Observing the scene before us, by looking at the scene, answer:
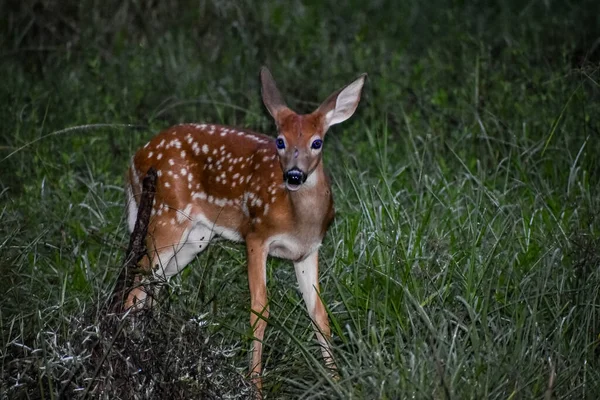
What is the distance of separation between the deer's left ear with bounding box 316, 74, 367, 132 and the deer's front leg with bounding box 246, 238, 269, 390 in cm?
65

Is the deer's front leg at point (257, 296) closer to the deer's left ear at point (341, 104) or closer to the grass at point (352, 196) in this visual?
the grass at point (352, 196)

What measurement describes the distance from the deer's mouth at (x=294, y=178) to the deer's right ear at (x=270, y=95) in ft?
1.74

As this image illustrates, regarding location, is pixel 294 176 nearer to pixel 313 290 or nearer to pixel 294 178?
pixel 294 178

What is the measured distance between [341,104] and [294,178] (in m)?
0.63

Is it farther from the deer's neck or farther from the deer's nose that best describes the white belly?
the deer's nose

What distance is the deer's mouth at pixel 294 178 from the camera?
5.11 meters

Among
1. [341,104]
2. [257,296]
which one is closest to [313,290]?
[257,296]

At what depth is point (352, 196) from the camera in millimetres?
6730

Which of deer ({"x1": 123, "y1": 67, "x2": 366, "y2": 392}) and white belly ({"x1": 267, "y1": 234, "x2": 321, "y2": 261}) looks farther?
white belly ({"x1": 267, "y1": 234, "x2": 321, "y2": 261})

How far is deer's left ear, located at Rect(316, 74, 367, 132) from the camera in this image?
546cm

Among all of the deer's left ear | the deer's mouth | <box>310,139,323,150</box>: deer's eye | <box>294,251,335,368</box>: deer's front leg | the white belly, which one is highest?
the deer's left ear

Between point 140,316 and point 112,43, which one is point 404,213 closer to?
point 140,316

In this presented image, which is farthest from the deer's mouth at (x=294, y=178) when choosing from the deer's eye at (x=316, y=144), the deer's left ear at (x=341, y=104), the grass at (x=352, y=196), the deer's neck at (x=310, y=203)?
the grass at (x=352, y=196)

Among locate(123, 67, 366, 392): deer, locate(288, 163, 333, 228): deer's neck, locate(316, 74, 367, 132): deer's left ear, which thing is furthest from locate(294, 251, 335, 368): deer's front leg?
locate(316, 74, 367, 132): deer's left ear
